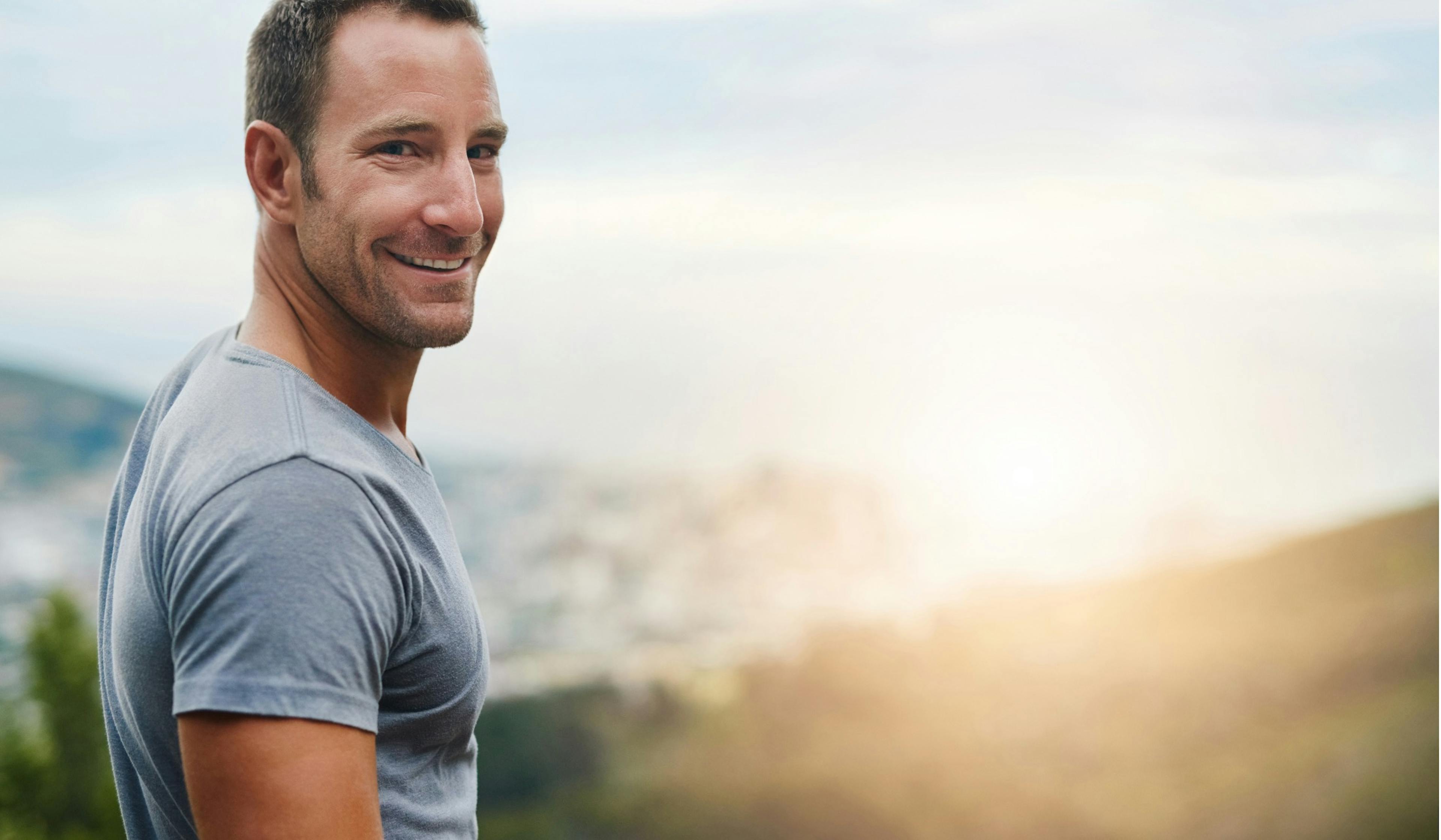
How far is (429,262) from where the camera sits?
1.04 m

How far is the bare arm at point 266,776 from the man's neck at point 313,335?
345 mm

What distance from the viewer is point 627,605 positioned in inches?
219

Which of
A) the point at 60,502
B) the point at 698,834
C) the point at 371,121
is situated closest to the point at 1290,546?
the point at 698,834

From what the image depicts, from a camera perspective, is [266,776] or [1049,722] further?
[1049,722]

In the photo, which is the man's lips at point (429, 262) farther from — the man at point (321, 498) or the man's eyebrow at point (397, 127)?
the man's eyebrow at point (397, 127)

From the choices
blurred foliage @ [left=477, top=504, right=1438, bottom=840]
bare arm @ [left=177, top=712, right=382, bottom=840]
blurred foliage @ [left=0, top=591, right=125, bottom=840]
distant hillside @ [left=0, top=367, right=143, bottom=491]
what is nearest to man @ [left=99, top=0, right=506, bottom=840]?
bare arm @ [left=177, top=712, right=382, bottom=840]

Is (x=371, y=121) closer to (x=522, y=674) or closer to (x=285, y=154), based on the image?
(x=285, y=154)

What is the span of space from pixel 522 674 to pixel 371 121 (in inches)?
180

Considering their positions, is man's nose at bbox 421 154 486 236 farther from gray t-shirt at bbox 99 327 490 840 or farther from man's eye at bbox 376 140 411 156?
gray t-shirt at bbox 99 327 490 840

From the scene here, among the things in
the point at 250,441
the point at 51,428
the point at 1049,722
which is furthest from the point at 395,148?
the point at 51,428

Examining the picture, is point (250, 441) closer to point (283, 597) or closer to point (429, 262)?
point (283, 597)

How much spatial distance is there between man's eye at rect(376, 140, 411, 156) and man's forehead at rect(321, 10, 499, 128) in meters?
0.02

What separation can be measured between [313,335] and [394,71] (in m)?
0.26

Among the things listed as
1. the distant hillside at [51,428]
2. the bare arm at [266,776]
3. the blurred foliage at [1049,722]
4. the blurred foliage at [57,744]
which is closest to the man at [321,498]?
the bare arm at [266,776]
